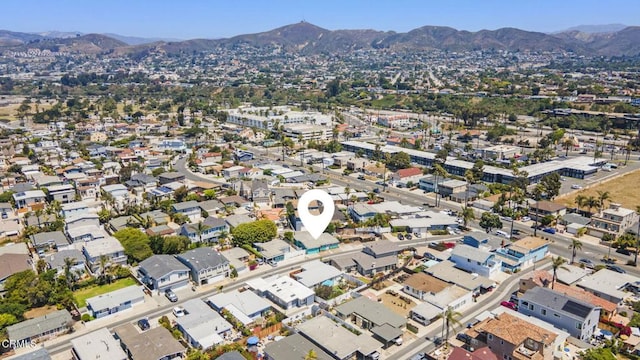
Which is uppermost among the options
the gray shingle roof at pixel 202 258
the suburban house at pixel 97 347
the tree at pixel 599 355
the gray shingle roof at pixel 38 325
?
the tree at pixel 599 355

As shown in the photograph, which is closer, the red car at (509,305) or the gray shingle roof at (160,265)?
the red car at (509,305)

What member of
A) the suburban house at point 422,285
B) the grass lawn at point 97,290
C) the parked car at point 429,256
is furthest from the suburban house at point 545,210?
the grass lawn at point 97,290

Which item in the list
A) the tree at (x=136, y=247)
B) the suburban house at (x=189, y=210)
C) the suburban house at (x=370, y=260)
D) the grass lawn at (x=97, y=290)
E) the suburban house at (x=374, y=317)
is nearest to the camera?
the suburban house at (x=374, y=317)

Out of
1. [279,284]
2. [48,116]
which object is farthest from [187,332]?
[48,116]

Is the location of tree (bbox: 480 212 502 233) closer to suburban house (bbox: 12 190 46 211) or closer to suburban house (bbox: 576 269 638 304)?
suburban house (bbox: 576 269 638 304)

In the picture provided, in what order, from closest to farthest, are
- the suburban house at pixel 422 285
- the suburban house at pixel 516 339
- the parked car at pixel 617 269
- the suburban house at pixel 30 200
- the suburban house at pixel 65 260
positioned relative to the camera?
the suburban house at pixel 516 339, the suburban house at pixel 422 285, the suburban house at pixel 65 260, the parked car at pixel 617 269, the suburban house at pixel 30 200

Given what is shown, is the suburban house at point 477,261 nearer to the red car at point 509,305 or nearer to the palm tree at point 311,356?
the red car at point 509,305
